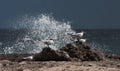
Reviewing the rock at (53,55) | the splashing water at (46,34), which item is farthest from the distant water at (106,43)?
the rock at (53,55)

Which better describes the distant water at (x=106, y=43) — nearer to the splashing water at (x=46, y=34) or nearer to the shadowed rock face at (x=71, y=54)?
the splashing water at (x=46, y=34)

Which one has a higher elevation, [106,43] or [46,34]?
[46,34]

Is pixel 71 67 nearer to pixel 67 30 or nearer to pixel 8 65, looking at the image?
pixel 8 65

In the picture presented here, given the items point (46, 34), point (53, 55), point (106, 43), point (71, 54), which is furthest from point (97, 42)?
point (53, 55)

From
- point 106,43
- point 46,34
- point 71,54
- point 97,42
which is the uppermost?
point 46,34

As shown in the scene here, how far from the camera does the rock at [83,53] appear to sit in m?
28.2

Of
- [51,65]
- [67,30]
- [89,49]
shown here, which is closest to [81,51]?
[89,49]

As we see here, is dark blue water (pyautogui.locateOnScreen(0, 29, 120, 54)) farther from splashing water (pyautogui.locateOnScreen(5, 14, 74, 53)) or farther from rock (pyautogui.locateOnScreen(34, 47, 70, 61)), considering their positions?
rock (pyautogui.locateOnScreen(34, 47, 70, 61))

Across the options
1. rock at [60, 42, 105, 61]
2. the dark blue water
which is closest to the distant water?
the dark blue water

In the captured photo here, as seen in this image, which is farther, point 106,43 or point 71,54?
point 106,43

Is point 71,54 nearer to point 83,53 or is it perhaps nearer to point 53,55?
point 83,53

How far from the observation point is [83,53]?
28.3 metres

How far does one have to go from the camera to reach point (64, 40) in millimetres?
41031

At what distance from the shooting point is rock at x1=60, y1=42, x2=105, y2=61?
28.2m
